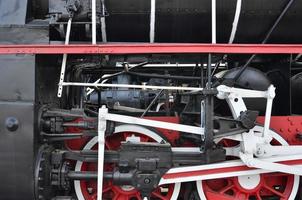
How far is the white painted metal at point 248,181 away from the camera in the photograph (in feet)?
11.5

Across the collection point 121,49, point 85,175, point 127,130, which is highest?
point 121,49

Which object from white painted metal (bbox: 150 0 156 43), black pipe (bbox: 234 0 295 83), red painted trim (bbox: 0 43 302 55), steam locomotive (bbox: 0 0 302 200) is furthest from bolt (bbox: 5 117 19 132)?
black pipe (bbox: 234 0 295 83)

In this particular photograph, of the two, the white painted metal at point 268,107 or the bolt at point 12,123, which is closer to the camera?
the bolt at point 12,123

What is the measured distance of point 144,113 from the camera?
12.3ft

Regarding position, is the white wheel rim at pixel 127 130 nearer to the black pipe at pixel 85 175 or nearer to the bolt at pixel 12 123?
the black pipe at pixel 85 175

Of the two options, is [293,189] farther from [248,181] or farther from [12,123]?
[12,123]

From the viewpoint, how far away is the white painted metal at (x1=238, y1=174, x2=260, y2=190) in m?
3.49

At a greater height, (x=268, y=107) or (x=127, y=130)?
(x=268, y=107)

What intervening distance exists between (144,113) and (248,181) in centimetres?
127

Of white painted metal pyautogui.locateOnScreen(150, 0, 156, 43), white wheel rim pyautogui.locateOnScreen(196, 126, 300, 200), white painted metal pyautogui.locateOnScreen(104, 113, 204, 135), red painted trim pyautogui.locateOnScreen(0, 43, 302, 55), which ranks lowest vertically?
white wheel rim pyautogui.locateOnScreen(196, 126, 300, 200)

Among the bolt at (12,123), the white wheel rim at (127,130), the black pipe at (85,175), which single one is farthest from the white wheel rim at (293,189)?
the bolt at (12,123)

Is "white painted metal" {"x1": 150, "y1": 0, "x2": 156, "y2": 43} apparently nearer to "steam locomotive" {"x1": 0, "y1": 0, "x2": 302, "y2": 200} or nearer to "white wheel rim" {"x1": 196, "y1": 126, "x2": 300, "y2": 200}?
"steam locomotive" {"x1": 0, "y1": 0, "x2": 302, "y2": 200}

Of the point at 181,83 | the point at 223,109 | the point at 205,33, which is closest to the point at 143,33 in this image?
the point at 205,33

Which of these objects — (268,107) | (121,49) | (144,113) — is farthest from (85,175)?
(268,107)
